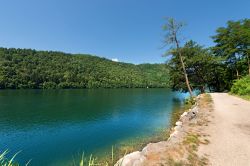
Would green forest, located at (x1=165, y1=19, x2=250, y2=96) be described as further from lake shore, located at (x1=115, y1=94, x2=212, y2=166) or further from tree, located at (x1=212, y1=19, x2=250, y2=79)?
lake shore, located at (x1=115, y1=94, x2=212, y2=166)

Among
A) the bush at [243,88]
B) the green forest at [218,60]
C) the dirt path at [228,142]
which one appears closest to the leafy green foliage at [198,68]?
the green forest at [218,60]

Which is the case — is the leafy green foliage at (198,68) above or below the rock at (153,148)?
above

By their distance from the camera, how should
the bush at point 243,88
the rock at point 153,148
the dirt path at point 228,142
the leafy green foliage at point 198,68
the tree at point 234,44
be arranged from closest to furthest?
1. the dirt path at point 228,142
2. the rock at point 153,148
3. the bush at point 243,88
4. the tree at point 234,44
5. the leafy green foliage at point 198,68

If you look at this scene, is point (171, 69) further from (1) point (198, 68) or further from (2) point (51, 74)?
(2) point (51, 74)

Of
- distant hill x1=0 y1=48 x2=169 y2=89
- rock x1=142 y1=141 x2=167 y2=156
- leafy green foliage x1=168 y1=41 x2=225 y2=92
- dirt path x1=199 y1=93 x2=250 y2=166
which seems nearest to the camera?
dirt path x1=199 y1=93 x2=250 y2=166

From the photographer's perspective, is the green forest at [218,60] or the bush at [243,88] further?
the green forest at [218,60]

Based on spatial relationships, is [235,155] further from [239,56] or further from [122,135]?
[239,56]

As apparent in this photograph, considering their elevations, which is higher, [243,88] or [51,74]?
[51,74]

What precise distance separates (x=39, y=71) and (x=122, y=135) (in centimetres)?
14902

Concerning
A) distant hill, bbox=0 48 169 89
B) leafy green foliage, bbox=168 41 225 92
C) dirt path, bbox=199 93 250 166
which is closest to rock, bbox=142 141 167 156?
dirt path, bbox=199 93 250 166

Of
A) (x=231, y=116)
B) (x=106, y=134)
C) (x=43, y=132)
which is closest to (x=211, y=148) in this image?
(x=231, y=116)

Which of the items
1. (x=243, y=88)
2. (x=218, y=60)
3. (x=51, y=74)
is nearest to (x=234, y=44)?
(x=218, y=60)

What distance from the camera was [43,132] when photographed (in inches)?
810

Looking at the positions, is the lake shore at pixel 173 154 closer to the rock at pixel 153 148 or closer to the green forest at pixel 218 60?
the rock at pixel 153 148
